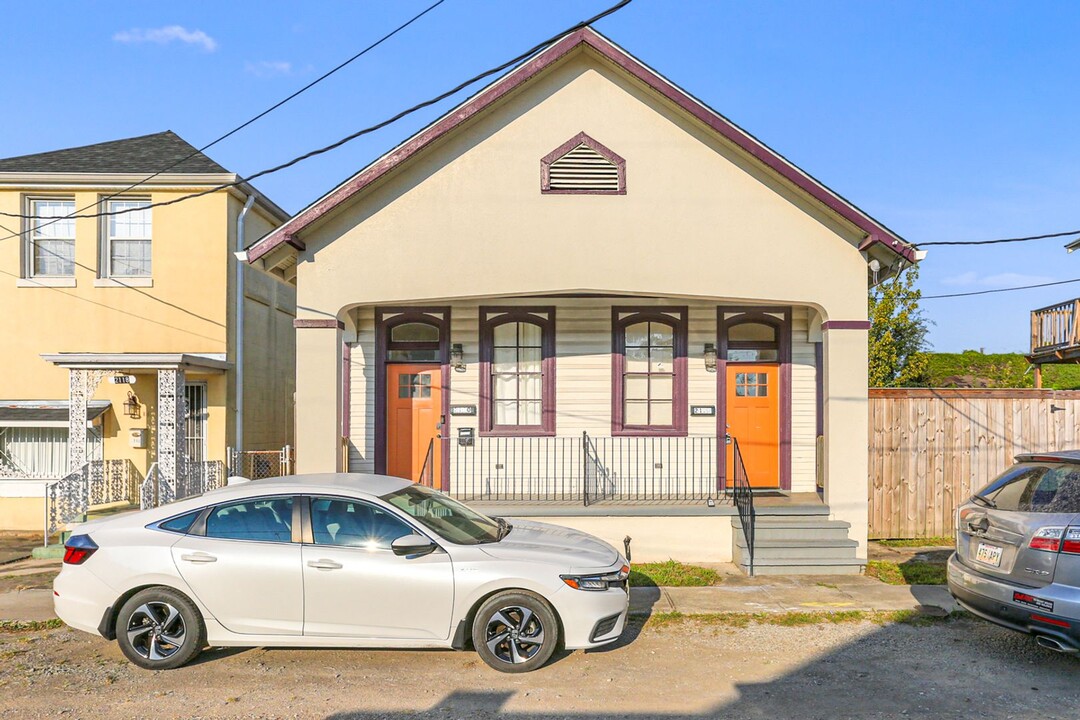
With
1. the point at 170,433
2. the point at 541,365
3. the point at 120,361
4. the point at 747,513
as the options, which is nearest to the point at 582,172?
the point at 541,365

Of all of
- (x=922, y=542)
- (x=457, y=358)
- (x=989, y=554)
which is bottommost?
(x=922, y=542)

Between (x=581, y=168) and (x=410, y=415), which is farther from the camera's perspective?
(x=410, y=415)

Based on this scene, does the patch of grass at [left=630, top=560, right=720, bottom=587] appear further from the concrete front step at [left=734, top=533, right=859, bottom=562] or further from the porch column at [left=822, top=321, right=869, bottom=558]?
the porch column at [left=822, top=321, right=869, bottom=558]

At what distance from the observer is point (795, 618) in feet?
25.7

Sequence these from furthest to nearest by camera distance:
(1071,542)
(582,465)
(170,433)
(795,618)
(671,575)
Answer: (170,433), (582,465), (671,575), (795,618), (1071,542)

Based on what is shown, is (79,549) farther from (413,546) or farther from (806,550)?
(806,550)

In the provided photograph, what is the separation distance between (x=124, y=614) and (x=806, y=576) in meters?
7.44

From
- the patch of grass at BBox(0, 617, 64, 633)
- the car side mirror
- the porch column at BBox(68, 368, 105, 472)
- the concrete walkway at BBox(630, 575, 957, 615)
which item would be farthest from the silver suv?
the porch column at BBox(68, 368, 105, 472)

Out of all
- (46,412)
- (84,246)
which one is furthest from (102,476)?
(84,246)

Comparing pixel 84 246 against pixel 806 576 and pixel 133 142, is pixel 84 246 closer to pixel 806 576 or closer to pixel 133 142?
pixel 133 142

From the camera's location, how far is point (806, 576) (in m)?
9.70

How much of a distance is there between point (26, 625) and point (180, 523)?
262 centimetres

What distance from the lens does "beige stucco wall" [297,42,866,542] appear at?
10102 mm

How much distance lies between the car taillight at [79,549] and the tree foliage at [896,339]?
712 inches
